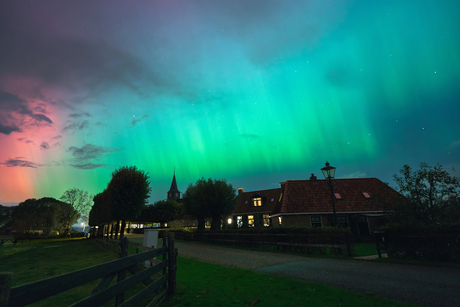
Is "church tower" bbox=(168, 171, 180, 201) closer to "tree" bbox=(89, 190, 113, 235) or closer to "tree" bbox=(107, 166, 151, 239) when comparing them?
"tree" bbox=(89, 190, 113, 235)

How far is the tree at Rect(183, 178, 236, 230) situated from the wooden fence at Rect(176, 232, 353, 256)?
29.9 ft

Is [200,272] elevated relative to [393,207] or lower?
lower

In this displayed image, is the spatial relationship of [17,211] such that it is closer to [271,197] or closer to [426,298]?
[271,197]

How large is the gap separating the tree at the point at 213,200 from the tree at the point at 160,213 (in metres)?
28.8

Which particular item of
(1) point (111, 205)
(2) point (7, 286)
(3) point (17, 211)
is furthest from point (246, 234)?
(3) point (17, 211)

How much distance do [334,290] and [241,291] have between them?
111 inches

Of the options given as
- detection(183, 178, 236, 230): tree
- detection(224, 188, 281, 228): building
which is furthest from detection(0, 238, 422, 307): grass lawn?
detection(224, 188, 281, 228): building

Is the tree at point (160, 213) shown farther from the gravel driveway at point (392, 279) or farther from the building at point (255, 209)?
the gravel driveway at point (392, 279)

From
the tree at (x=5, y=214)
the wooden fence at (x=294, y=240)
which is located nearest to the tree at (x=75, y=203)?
the tree at (x=5, y=214)

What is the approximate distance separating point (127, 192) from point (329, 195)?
26610mm

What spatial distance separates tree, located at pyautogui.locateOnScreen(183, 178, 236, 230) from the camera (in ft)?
112

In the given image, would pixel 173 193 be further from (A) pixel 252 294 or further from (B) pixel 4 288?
(B) pixel 4 288

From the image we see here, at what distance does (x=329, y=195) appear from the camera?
29.9 metres

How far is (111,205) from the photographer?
94.7 ft
